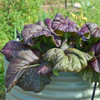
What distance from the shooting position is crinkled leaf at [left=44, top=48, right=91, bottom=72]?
83 centimetres

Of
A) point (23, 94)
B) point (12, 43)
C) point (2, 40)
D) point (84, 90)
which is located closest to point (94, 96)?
point (84, 90)

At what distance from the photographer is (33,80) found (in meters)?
0.92

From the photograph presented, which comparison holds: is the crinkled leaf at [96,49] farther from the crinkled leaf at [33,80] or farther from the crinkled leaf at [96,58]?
the crinkled leaf at [33,80]

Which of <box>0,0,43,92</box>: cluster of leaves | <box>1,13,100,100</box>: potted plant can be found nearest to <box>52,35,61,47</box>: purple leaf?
<box>1,13,100,100</box>: potted plant

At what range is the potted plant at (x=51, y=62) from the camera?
887mm

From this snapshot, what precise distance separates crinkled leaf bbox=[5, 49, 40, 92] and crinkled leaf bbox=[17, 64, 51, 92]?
28 mm

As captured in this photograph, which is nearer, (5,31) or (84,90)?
(84,90)

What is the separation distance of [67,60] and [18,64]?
0.85ft

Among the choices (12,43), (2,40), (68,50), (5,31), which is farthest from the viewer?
(5,31)

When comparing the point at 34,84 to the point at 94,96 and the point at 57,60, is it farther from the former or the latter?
the point at 94,96

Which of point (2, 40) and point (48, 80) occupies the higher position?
point (48, 80)

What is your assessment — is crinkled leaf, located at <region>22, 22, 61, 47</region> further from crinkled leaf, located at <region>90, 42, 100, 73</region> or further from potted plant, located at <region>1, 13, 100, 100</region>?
crinkled leaf, located at <region>90, 42, 100, 73</region>

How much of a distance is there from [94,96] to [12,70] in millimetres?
429

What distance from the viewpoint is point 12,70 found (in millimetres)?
956
